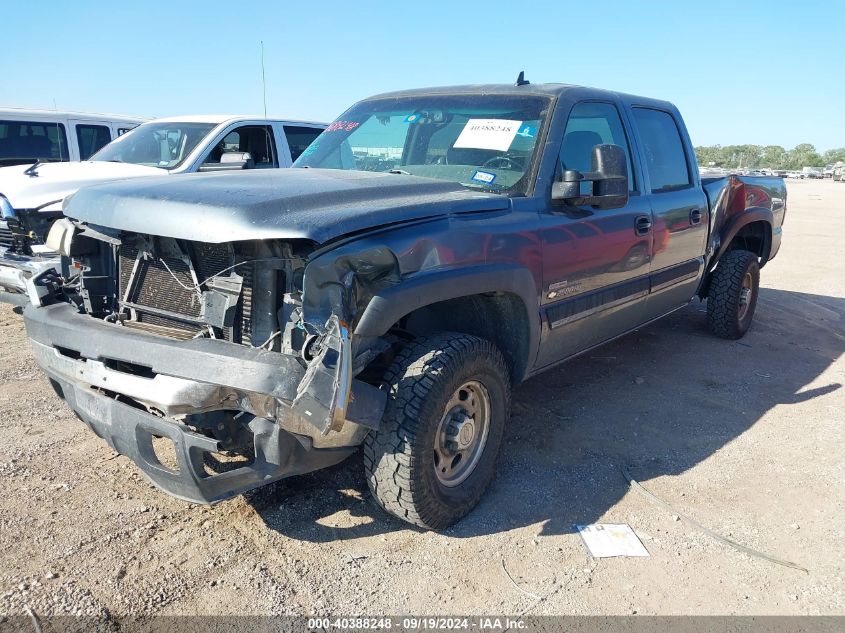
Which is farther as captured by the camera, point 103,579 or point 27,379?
point 27,379

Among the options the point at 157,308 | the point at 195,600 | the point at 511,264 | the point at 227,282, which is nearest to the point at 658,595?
the point at 511,264

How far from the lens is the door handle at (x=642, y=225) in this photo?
4035 millimetres

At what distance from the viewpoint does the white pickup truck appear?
542 centimetres

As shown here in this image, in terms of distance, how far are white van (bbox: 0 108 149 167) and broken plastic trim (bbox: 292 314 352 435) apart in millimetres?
7962

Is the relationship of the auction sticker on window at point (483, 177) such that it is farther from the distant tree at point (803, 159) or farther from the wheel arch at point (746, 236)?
the distant tree at point (803, 159)

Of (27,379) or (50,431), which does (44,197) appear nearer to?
(27,379)

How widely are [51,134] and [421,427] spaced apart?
26.9 feet

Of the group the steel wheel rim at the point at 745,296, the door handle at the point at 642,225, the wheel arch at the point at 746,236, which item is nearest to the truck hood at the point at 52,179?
the door handle at the point at 642,225

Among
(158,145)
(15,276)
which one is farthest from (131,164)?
(15,276)

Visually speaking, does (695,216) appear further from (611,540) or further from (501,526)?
(501,526)

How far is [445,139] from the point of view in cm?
372

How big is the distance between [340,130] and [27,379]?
2.73 metres

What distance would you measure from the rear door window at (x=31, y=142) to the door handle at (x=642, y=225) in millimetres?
7737

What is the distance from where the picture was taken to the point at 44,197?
5.72 m
